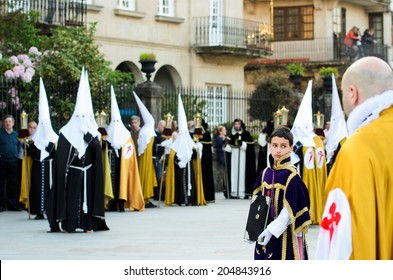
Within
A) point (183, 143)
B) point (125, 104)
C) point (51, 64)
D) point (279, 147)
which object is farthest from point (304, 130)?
point (279, 147)

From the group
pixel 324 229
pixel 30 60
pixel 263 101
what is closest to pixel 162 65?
pixel 263 101

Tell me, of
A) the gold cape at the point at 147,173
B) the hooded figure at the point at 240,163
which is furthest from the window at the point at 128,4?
the gold cape at the point at 147,173

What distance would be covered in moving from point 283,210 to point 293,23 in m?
38.2

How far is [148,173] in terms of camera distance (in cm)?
2180

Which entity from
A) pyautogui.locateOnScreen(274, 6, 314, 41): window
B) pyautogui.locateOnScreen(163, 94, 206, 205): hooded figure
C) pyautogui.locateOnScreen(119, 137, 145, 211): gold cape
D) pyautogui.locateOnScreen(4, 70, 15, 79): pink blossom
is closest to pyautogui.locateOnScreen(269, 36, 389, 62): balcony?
pyautogui.locateOnScreen(274, 6, 314, 41): window

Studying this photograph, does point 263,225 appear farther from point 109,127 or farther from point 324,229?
point 109,127

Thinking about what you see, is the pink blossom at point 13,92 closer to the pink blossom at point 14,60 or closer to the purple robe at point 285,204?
the pink blossom at point 14,60

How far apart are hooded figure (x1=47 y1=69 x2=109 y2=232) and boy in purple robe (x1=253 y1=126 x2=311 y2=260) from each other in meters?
7.61

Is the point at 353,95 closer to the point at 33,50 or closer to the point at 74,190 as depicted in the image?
the point at 74,190

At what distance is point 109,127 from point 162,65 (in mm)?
14581

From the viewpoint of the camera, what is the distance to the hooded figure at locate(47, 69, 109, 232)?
15.8 m

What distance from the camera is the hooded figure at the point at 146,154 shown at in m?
21.5

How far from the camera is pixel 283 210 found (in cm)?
827

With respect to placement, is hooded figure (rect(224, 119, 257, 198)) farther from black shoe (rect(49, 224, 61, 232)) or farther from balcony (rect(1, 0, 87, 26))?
black shoe (rect(49, 224, 61, 232))
